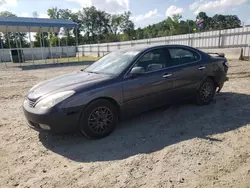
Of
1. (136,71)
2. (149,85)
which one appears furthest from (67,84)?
(149,85)

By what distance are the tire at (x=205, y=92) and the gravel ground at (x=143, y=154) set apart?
0.43 m

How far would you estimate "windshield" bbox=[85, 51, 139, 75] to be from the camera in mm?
4105

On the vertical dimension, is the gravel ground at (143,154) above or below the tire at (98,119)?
below

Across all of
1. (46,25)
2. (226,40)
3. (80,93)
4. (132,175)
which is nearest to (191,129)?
(132,175)

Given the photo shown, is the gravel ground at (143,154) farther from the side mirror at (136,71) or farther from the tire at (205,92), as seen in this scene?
the side mirror at (136,71)

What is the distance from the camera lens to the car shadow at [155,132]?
131 inches

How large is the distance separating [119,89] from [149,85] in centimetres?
68

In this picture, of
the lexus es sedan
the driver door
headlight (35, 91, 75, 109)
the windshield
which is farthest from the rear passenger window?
headlight (35, 91, 75, 109)

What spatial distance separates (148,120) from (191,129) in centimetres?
92

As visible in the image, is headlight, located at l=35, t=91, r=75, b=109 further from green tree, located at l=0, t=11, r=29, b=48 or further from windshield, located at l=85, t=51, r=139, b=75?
green tree, located at l=0, t=11, r=29, b=48

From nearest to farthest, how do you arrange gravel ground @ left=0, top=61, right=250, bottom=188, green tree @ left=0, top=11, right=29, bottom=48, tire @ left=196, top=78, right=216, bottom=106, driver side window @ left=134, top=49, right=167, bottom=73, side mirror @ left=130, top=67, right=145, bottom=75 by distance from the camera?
gravel ground @ left=0, top=61, right=250, bottom=188 < side mirror @ left=130, top=67, right=145, bottom=75 < driver side window @ left=134, top=49, right=167, bottom=73 < tire @ left=196, top=78, right=216, bottom=106 < green tree @ left=0, top=11, right=29, bottom=48

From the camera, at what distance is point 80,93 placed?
11.3ft

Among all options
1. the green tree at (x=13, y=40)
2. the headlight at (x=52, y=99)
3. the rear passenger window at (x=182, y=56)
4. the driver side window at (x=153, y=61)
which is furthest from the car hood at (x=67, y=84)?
the green tree at (x=13, y=40)

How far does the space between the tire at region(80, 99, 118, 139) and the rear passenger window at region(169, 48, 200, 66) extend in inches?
72.8
